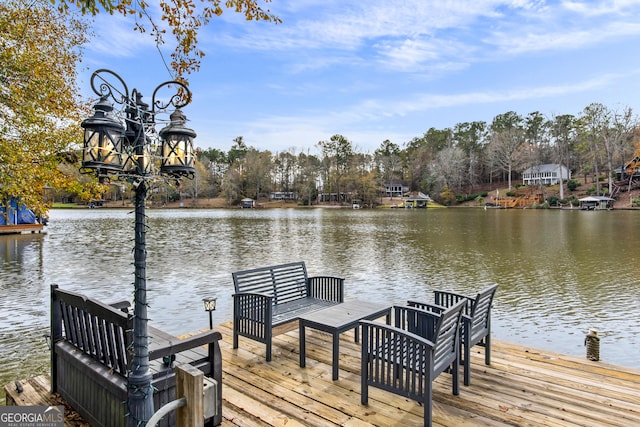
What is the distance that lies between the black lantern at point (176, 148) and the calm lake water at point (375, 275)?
385 centimetres

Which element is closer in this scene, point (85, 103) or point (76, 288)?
point (85, 103)

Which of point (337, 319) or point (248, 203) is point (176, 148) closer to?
point (337, 319)

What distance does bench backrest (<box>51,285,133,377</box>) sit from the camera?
2293 millimetres

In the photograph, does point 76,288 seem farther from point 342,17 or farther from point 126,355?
point 342,17

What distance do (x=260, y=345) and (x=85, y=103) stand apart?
21.9 feet

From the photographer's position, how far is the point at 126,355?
7.44 feet

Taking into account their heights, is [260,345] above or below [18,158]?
below

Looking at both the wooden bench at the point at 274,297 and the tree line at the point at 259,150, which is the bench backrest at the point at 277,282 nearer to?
the wooden bench at the point at 274,297

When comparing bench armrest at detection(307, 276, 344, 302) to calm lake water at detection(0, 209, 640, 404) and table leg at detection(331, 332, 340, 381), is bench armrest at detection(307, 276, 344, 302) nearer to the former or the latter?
table leg at detection(331, 332, 340, 381)

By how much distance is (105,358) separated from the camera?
97.7 inches

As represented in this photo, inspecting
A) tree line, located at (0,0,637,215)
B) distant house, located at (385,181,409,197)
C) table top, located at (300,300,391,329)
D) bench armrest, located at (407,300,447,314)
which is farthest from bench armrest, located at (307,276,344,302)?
distant house, located at (385,181,409,197)

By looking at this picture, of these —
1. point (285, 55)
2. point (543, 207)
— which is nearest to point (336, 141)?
point (543, 207)
